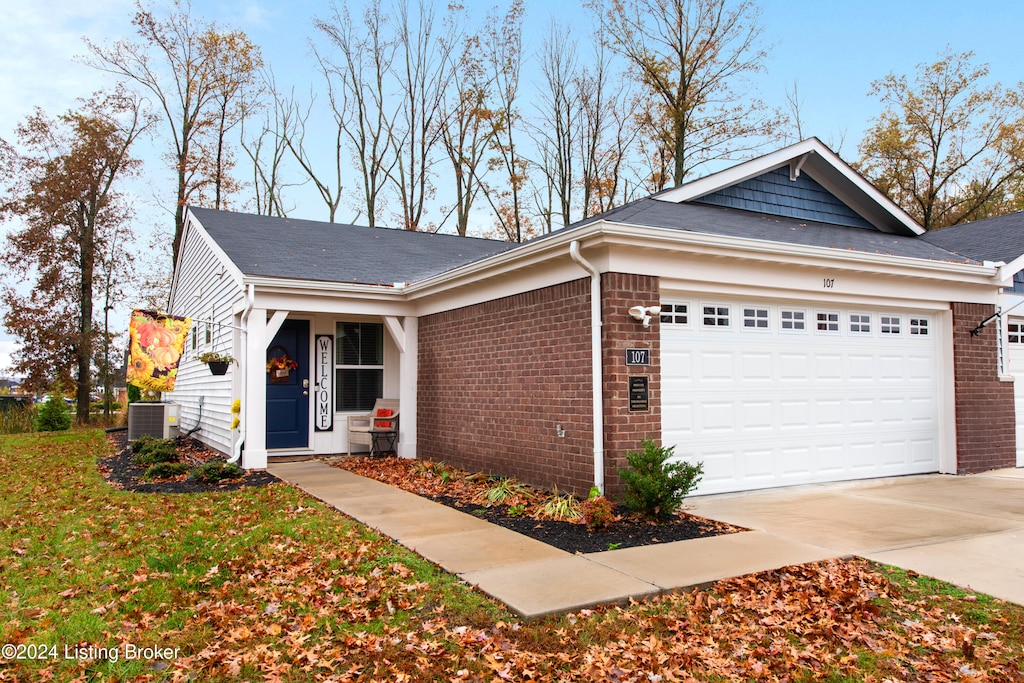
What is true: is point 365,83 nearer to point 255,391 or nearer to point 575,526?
point 255,391

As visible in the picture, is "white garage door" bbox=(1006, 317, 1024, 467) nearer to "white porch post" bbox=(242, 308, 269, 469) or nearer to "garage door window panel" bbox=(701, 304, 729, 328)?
"garage door window panel" bbox=(701, 304, 729, 328)

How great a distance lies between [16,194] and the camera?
2362 cm

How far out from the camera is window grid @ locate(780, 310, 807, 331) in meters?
8.91

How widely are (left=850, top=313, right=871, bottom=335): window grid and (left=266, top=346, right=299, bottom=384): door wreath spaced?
29.1ft

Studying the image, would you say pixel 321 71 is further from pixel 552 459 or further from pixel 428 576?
pixel 428 576

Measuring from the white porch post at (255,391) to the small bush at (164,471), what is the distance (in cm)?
88

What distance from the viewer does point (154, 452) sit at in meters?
11.1

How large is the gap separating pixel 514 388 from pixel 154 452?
19.8 ft

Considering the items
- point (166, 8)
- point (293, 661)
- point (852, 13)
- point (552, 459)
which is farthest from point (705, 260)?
point (166, 8)

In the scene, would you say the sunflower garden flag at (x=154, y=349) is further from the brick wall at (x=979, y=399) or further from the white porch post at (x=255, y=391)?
the brick wall at (x=979, y=399)

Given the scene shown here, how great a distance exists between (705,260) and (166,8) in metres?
27.2

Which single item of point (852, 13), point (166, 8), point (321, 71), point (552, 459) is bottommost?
point (552, 459)

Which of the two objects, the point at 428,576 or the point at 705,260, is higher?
the point at 705,260

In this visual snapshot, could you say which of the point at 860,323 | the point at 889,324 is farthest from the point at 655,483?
the point at 889,324
